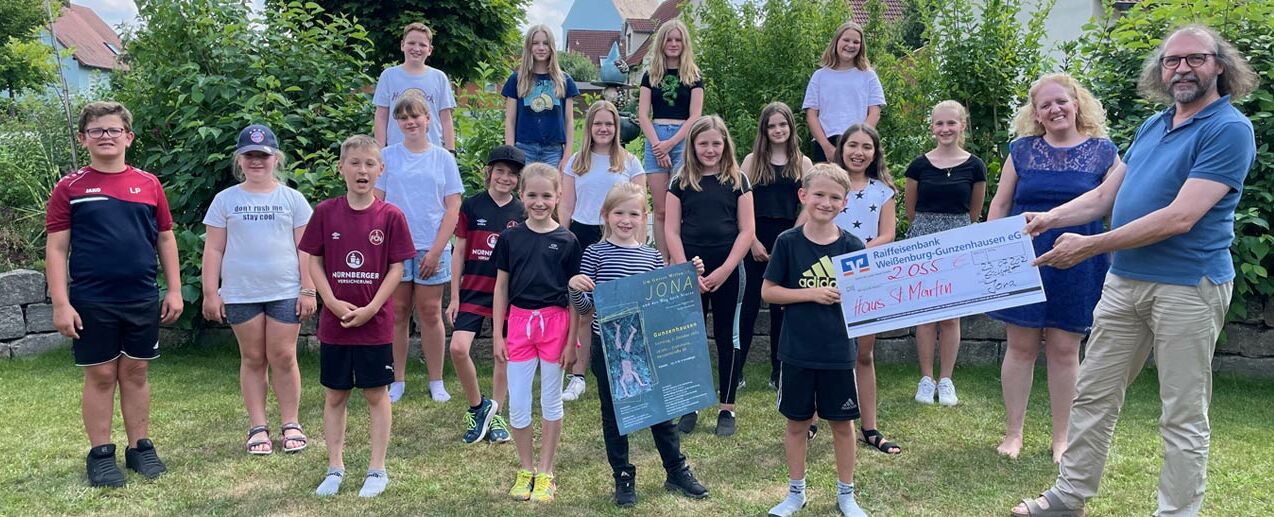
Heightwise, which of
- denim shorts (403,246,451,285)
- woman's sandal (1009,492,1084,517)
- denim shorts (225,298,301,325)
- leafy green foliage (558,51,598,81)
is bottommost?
woman's sandal (1009,492,1084,517)

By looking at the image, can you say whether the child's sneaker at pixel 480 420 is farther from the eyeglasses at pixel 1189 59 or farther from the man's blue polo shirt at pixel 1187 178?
the eyeglasses at pixel 1189 59

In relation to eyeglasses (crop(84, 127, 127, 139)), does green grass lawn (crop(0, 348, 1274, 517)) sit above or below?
below

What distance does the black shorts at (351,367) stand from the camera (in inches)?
159

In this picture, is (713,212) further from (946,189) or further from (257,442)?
→ (257,442)

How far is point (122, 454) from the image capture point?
454 centimetres

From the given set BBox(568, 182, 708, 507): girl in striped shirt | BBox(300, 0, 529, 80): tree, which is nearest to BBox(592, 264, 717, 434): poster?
BBox(568, 182, 708, 507): girl in striped shirt

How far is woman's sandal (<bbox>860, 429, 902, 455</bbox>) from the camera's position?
15.1 feet

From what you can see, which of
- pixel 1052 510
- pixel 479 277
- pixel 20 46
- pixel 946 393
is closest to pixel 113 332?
pixel 479 277

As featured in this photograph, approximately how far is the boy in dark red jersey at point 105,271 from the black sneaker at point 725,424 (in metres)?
2.81

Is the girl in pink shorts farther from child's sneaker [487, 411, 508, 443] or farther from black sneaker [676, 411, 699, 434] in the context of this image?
black sneaker [676, 411, 699, 434]

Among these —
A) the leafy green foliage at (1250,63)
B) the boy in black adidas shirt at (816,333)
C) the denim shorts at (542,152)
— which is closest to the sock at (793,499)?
the boy in black adidas shirt at (816,333)

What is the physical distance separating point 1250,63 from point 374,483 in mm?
6430

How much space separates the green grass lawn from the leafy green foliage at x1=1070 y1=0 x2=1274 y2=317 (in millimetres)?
972

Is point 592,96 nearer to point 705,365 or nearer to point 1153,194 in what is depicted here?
point 705,365
